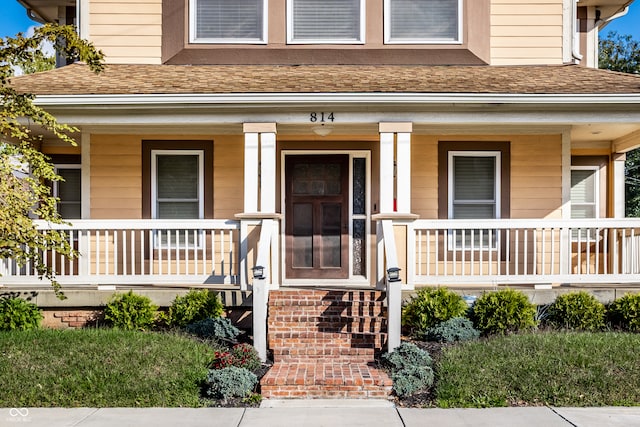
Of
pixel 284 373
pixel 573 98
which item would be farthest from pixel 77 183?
pixel 573 98

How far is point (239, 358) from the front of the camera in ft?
22.7

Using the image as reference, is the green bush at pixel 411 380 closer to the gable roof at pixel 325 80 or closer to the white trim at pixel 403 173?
the white trim at pixel 403 173

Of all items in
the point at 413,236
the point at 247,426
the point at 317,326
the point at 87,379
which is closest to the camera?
the point at 247,426

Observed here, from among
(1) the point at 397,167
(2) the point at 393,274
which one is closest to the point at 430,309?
(2) the point at 393,274

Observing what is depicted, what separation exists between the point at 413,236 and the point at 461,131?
2651 mm

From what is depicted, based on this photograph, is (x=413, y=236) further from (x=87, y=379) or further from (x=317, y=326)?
(x=87, y=379)

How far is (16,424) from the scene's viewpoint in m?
5.38

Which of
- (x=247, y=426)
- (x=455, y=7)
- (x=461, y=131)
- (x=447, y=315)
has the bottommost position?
(x=247, y=426)

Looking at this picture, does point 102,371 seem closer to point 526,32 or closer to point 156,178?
point 156,178

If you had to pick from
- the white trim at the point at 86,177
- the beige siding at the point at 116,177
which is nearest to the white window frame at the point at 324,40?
the beige siding at the point at 116,177

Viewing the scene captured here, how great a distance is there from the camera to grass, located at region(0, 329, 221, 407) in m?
5.96

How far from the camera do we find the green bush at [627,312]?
7930mm

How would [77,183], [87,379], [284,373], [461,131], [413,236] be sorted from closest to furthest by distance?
[87,379]
[284,373]
[413,236]
[461,131]
[77,183]

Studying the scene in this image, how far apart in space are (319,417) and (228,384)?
42.3 inches
